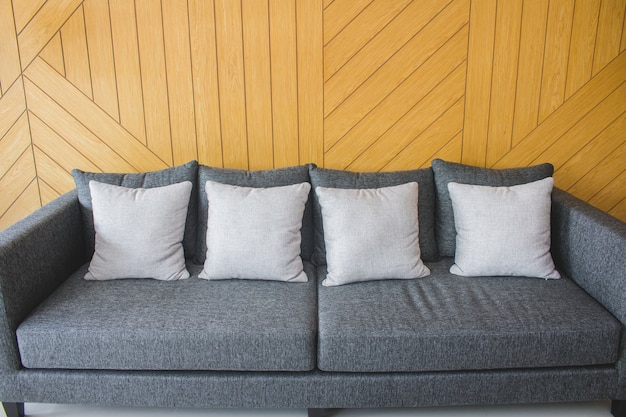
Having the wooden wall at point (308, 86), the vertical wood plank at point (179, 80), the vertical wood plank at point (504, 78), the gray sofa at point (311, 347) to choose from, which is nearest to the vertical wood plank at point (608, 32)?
the wooden wall at point (308, 86)

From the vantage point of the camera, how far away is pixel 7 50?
8.80ft

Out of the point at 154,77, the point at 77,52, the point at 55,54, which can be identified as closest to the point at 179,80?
the point at 154,77

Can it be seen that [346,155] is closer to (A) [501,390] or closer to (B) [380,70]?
(B) [380,70]

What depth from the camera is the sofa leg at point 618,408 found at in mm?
2088

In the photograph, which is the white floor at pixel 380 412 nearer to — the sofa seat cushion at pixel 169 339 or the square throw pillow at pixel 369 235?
the sofa seat cushion at pixel 169 339

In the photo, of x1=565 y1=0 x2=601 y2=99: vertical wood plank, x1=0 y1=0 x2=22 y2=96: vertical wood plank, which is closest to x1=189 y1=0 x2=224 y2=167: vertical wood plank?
x1=0 y1=0 x2=22 y2=96: vertical wood plank

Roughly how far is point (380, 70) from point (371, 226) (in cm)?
81

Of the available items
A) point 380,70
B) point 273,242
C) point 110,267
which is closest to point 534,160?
point 380,70

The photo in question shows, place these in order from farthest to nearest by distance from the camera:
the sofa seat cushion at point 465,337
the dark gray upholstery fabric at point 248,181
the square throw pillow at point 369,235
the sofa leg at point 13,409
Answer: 1. the dark gray upholstery fabric at point 248,181
2. the square throw pillow at point 369,235
3. the sofa leg at point 13,409
4. the sofa seat cushion at point 465,337

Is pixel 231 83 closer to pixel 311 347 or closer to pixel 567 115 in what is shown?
pixel 311 347

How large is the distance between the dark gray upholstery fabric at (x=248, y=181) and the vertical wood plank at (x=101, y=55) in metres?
0.60

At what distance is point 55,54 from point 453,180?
1.96m

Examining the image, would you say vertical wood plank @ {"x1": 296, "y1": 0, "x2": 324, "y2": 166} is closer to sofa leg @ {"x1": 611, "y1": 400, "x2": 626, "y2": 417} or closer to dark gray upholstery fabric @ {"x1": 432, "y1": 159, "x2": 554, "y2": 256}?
dark gray upholstery fabric @ {"x1": 432, "y1": 159, "x2": 554, "y2": 256}

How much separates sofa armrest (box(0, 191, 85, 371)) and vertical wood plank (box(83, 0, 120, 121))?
1.54 feet
